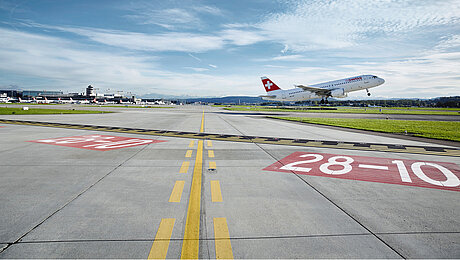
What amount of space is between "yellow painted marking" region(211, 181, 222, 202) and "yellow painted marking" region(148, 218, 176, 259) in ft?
3.22

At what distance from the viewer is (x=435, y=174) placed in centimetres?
600

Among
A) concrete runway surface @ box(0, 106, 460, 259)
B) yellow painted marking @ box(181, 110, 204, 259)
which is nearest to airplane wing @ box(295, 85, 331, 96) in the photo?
concrete runway surface @ box(0, 106, 460, 259)

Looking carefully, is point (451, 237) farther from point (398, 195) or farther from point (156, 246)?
point (156, 246)

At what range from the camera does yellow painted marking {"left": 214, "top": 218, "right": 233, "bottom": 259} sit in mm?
2676

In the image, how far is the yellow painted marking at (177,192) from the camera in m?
4.23

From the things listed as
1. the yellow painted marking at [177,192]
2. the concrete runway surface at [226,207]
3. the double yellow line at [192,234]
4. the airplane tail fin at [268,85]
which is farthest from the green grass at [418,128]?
the airplane tail fin at [268,85]

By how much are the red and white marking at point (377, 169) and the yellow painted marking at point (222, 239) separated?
10.5ft

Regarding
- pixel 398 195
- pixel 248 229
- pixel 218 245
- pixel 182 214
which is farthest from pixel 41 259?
pixel 398 195

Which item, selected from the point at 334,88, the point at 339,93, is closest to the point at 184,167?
the point at 339,93

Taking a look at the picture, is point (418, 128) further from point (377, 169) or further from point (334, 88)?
point (334, 88)

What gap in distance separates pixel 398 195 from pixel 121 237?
4.89 meters

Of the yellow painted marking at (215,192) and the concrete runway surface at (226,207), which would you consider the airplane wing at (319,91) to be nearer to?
the concrete runway surface at (226,207)

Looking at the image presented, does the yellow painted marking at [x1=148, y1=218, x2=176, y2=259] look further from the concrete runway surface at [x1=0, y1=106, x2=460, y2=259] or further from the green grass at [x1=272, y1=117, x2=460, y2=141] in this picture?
the green grass at [x1=272, y1=117, x2=460, y2=141]

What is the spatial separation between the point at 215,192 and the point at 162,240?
174cm
